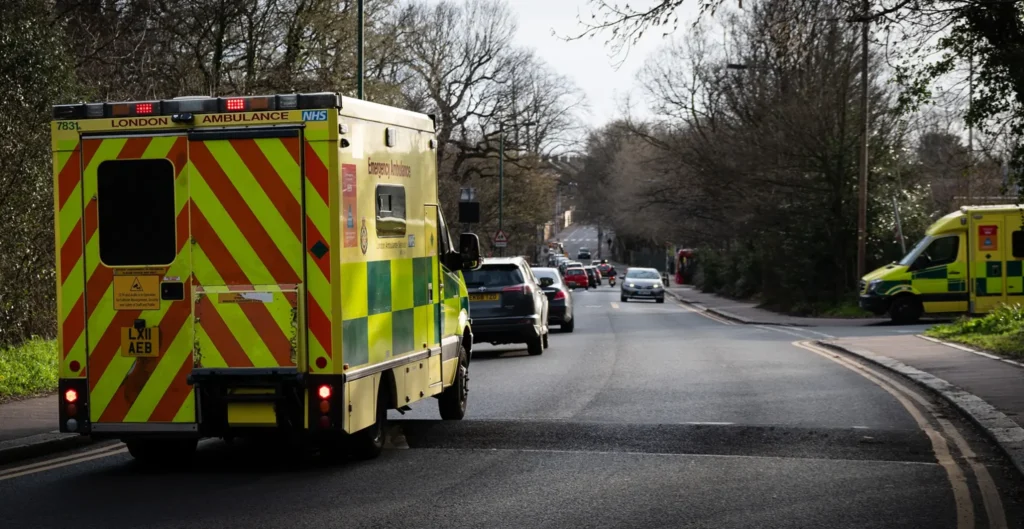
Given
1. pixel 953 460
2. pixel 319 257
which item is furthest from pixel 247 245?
pixel 953 460

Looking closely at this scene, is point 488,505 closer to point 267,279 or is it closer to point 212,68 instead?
point 267,279

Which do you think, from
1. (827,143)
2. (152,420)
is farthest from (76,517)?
(827,143)

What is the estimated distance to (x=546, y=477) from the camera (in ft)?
29.6

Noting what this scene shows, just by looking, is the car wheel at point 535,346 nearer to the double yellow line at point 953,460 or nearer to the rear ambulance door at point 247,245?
the double yellow line at point 953,460

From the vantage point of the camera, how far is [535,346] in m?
21.9

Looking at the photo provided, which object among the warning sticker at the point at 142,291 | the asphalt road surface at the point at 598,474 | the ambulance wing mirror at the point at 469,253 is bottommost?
the asphalt road surface at the point at 598,474

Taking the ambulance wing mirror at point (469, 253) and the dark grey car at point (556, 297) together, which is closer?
the ambulance wing mirror at point (469, 253)

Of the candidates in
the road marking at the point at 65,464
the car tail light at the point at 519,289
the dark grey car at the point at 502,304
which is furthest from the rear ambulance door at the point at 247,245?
the car tail light at the point at 519,289

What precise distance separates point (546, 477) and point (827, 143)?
30.8 metres

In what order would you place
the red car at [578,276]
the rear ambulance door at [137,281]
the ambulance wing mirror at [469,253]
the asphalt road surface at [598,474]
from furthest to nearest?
the red car at [578,276], the ambulance wing mirror at [469,253], the rear ambulance door at [137,281], the asphalt road surface at [598,474]

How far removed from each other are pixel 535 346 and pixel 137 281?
13.4 meters

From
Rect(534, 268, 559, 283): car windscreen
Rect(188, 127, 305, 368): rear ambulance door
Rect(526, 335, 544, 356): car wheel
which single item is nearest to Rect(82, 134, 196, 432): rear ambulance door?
Rect(188, 127, 305, 368): rear ambulance door

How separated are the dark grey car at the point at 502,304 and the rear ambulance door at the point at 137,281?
12164mm

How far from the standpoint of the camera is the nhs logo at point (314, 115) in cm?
880
